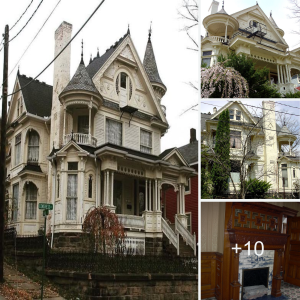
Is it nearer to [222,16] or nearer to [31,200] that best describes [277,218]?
[222,16]

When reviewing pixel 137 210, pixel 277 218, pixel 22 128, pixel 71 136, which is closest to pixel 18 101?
pixel 22 128

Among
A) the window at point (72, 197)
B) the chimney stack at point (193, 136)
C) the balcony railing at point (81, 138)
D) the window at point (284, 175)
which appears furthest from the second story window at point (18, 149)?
the window at point (284, 175)

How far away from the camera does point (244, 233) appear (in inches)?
374

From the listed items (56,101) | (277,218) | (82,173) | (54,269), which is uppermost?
(56,101)

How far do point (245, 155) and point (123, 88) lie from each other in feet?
29.3

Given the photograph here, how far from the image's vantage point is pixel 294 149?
891cm

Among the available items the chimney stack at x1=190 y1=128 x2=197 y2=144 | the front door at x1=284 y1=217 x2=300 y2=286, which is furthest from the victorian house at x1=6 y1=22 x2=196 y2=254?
the front door at x1=284 y1=217 x2=300 y2=286

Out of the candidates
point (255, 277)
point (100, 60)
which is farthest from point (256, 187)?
point (100, 60)

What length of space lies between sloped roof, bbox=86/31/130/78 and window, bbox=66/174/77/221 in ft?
13.0

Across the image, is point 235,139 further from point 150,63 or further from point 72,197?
point 150,63

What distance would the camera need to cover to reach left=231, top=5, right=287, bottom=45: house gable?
983cm

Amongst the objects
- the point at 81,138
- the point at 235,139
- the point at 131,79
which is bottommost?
the point at 235,139

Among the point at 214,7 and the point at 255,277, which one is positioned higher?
the point at 214,7

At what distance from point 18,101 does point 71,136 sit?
4.45 metres
